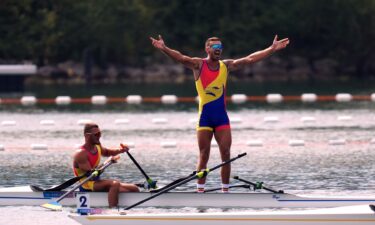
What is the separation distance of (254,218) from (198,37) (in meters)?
75.8

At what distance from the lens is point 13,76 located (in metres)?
62.8

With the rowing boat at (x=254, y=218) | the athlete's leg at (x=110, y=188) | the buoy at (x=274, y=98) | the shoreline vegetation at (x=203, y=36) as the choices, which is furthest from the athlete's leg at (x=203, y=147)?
the shoreline vegetation at (x=203, y=36)

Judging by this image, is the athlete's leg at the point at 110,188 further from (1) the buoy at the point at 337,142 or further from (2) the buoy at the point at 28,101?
(2) the buoy at the point at 28,101

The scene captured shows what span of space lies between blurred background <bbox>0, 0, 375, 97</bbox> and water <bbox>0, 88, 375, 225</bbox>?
1490 inches

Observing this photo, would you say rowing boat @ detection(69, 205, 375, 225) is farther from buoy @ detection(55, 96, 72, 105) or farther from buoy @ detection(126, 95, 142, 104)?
buoy @ detection(55, 96, 72, 105)

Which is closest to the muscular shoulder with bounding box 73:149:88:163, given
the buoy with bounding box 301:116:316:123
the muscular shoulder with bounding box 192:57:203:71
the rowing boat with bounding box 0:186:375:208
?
the rowing boat with bounding box 0:186:375:208

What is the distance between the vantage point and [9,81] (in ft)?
206

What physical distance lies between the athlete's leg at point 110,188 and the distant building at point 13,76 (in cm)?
3995

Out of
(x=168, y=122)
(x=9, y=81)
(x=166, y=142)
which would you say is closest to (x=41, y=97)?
(x=9, y=81)

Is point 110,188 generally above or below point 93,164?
below

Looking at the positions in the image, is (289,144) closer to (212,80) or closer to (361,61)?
(212,80)

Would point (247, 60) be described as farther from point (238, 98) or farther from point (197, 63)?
point (238, 98)

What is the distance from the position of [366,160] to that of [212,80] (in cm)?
783

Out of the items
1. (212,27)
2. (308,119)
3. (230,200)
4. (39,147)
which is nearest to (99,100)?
(308,119)
